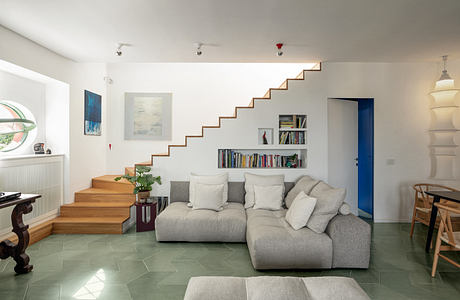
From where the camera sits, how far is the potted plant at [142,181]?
14.3 feet

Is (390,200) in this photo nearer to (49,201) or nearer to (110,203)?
(110,203)

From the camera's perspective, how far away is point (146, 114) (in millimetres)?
5859

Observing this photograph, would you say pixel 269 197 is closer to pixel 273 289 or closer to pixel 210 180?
pixel 210 180

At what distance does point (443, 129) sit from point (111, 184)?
19.2 feet

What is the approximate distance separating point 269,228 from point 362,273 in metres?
1.05

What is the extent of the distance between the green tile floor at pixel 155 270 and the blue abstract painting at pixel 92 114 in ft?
6.97

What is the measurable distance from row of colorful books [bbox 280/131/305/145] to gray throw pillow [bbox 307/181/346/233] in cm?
181

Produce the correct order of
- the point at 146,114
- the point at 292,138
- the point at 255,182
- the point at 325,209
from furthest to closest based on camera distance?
the point at 146,114 < the point at 292,138 < the point at 255,182 < the point at 325,209

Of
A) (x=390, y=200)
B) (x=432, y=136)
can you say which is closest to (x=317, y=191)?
(x=390, y=200)

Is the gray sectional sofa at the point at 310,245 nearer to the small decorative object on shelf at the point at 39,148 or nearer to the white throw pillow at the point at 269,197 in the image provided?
the white throw pillow at the point at 269,197

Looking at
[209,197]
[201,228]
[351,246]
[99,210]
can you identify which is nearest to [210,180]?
[209,197]

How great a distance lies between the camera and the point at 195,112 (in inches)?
231

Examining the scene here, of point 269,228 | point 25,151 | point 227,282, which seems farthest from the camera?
point 25,151

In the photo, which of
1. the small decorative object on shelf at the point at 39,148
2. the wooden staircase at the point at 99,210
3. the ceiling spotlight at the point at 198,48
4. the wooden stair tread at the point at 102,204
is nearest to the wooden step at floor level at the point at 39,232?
the wooden staircase at the point at 99,210
